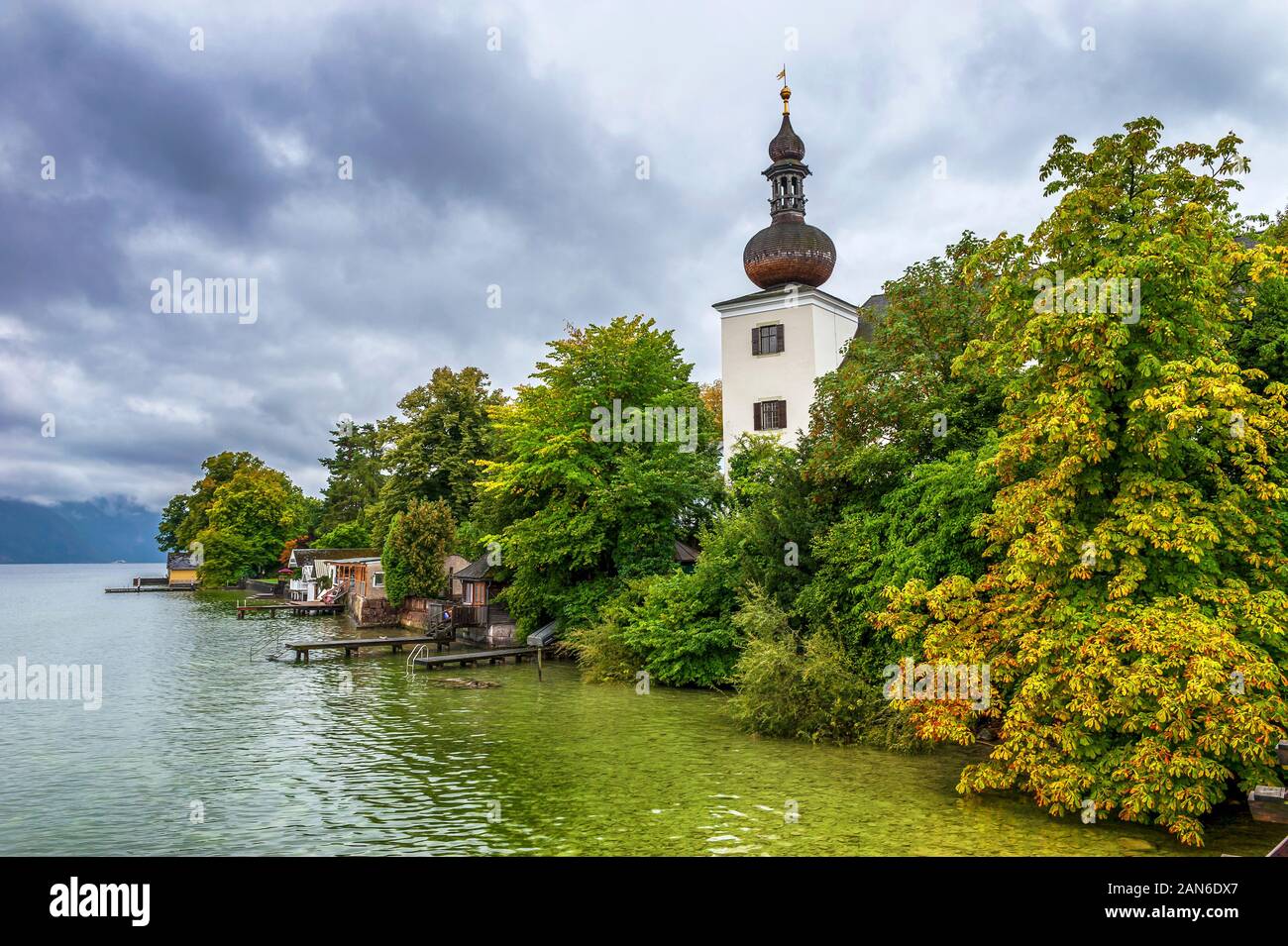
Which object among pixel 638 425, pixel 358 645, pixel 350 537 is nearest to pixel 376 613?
pixel 358 645

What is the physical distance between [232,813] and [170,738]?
8441 millimetres

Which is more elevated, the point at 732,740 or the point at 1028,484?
the point at 1028,484

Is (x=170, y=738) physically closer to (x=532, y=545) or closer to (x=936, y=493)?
(x=532, y=545)

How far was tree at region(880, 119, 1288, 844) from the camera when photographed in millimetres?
13297

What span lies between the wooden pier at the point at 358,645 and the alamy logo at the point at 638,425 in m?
12.4

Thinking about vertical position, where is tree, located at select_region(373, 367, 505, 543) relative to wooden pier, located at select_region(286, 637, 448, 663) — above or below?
above

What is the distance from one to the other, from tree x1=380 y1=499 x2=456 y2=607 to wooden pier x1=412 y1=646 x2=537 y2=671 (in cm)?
1547

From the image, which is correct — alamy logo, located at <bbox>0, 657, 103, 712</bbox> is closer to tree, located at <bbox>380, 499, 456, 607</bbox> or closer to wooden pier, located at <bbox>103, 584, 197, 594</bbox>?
tree, located at <bbox>380, 499, 456, 607</bbox>

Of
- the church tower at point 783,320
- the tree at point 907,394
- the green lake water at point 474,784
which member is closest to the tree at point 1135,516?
the green lake water at point 474,784

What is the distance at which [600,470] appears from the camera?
36.8 m

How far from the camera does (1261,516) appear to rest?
48.8 ft

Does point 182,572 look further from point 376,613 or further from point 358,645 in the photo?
point 358,645
